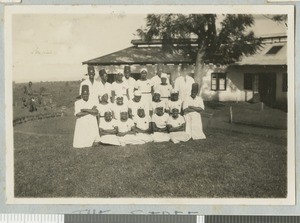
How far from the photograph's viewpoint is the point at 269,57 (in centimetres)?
263

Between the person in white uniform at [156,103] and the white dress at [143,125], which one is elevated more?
the person in white uniform at [156,103]

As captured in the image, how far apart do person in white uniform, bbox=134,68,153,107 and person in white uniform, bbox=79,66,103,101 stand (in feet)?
0.66

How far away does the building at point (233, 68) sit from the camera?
2.63m

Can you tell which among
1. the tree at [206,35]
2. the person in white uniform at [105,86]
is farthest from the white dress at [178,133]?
the person in white uniform at [105,86]

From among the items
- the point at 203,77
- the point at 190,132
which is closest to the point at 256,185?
the point at 190,132

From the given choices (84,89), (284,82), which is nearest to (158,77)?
(84,89)

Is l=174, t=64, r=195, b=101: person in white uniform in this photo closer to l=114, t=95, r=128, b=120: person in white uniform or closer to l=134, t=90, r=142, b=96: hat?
l=134, t=90, r=142, b=96: hat

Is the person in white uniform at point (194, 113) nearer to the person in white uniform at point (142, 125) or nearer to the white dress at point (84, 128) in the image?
the person in white uniform at point (142, 125)

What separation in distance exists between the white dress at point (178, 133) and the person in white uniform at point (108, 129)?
302mm

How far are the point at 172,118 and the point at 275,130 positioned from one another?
1.84 ft

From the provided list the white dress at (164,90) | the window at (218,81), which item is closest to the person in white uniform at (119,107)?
the white dress at (164,90)

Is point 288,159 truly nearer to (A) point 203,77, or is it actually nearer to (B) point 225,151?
(B) point 225,151

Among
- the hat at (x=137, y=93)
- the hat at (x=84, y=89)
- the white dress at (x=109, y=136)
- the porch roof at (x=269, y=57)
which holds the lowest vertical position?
the white dress at (x=109, y=136)

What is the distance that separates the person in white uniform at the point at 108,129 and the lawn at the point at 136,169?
7 centimetres
